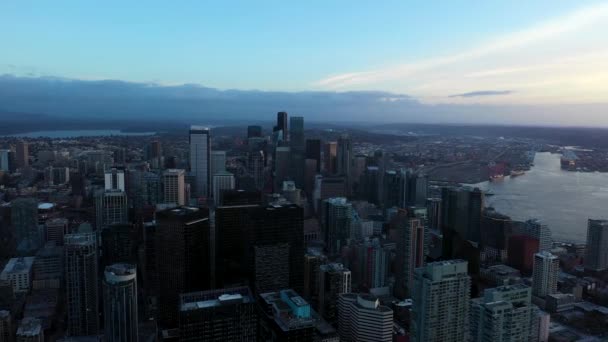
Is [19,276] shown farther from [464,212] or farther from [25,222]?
[464,212]

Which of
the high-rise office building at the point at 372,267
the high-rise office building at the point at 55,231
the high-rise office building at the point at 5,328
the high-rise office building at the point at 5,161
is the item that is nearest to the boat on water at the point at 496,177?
the high-rise office building at the point at 372,267

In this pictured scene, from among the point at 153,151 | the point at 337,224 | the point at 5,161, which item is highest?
the point at 153,151

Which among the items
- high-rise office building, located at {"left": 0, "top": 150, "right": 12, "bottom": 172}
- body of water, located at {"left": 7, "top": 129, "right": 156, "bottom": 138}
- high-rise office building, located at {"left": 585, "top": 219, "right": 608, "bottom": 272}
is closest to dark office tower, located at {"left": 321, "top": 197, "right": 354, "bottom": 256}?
high-rise office building, located at {"left": 585, "top": 219, "right": 608, "bottom": 272}

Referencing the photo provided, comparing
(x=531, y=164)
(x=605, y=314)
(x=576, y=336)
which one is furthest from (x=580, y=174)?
(x=576, y=336)

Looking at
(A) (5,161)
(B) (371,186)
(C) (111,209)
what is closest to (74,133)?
(A) (5,161)

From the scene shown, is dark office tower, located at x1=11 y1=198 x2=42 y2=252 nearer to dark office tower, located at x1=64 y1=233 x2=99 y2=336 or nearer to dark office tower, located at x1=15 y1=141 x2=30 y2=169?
dark office tower, located at x1=64 y1=233 x2=99 y2=336

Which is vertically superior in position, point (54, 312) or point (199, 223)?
point (199, 223)

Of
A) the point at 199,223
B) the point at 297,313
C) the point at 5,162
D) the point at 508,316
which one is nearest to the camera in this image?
the point at 508,316

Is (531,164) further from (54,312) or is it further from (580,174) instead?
(54,312)
